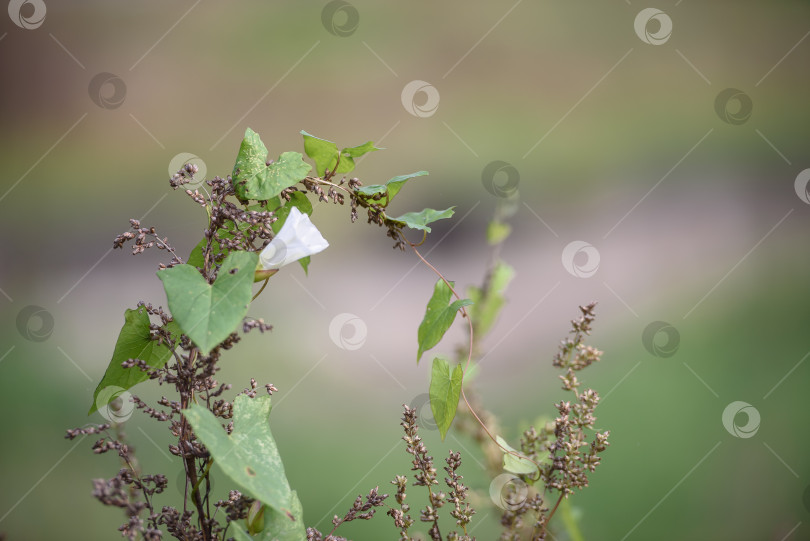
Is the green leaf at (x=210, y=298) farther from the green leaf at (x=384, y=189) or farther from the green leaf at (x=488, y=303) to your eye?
the green leaf at (x=488, y=303)

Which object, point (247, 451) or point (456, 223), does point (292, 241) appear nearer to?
point (247, 451)

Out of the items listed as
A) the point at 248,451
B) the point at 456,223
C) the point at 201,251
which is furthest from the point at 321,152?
the point at 456,223

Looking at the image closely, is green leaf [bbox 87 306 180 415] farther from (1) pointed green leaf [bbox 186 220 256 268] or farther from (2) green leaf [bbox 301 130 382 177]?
(2) green leaf [bbox 301 130 382 177]

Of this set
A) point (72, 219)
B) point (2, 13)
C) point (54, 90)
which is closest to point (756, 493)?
point (72, 219)

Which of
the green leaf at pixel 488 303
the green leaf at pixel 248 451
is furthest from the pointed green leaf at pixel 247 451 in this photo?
the green leaf at pixel 488 303

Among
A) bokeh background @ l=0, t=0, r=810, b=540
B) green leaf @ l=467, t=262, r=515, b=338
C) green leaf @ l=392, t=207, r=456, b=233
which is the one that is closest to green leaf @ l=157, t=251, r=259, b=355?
green leaf @ l=392, t=207, r=456, b=233

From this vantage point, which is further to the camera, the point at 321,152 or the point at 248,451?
the point at 321,152

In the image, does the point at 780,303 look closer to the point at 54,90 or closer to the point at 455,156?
the point at 455,156
